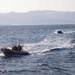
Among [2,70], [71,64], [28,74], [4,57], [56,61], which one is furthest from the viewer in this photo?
[4,57]

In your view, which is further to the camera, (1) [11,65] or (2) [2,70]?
(1) [11,65]

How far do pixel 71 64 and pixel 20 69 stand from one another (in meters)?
6.29

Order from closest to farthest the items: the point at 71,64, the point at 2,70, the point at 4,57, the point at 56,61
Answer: the point at 2,70 → the point at 71,64 → the point at 56,61 → the point at 4,57

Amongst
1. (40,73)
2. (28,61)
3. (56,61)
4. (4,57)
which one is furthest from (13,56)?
(40,73)

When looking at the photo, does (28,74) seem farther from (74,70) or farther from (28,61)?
(28,61)

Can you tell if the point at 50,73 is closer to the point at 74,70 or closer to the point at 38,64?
the point at 74,70

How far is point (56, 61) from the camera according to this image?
3697 centimetres

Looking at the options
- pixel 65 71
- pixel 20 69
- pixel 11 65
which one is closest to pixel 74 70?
pixel 65 71

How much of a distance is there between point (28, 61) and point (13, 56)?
230 inches

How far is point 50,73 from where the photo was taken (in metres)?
29.5

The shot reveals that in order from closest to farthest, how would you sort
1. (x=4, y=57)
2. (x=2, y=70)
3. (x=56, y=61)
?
(x=2, y=70) → (x=56, y=61) → (x=4, y=57)

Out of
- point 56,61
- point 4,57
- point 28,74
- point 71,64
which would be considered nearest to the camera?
point 28,74

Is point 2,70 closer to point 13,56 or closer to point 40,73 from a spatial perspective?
point 40,73

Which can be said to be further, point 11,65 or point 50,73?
point 11,65
